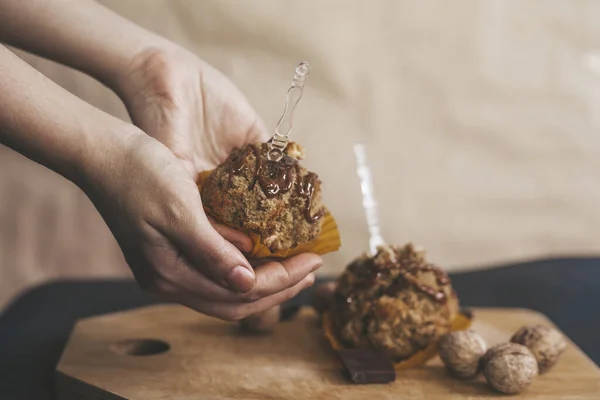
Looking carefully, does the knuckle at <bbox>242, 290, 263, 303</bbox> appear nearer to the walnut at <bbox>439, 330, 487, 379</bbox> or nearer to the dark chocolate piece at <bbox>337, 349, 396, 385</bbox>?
the dark chocolate piece at <bbox>337, 349, 396, 385</bbox>

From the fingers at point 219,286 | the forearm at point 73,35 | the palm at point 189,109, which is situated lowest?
the fingers at point 219,286

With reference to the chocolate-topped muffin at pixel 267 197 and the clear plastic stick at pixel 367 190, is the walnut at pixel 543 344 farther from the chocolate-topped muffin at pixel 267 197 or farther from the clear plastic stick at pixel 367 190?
the clear plastic stick at pixel 367 190

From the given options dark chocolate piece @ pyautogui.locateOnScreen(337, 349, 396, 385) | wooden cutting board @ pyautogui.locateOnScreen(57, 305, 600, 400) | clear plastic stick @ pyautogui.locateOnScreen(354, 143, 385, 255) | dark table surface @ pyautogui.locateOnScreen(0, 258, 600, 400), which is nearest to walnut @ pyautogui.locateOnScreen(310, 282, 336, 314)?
wooden cutting board @ pyautogui.locateOnScreen(57, 305, 600, 400)

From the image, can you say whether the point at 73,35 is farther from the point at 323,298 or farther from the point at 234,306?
the point at 323,298

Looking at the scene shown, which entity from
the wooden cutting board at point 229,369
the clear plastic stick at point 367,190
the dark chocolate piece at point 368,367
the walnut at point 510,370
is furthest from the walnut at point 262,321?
the clear plastic stick at point 367,190

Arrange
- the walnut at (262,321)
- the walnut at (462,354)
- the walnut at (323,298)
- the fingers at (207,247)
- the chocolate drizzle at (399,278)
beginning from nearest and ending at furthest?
the fingers at (207,247) → the walnut at (462,354) → the chocolate drizzle at (399,278) → the walnut at (262,321) → the walnut at (323,298)

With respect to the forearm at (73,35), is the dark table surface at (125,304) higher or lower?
lower
